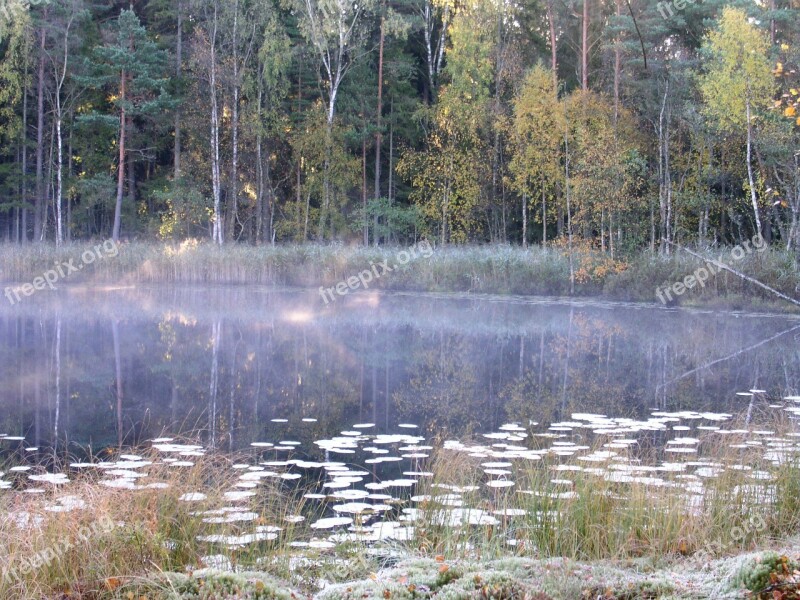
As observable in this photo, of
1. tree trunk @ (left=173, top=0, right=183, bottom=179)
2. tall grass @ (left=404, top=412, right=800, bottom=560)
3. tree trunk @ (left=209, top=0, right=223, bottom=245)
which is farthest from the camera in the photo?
tree trunk @ (left=173, top=0, right=183, bottom=179)

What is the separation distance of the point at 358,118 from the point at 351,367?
82.1 feet

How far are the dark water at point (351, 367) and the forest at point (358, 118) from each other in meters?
11.4

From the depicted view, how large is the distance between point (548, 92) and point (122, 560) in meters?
29.8

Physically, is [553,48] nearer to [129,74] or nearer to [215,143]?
[215,143]

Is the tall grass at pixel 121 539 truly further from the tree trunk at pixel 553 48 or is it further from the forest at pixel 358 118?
the tree trunk at pixel 553 48

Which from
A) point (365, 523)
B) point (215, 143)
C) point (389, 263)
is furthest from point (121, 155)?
point (365, 523)

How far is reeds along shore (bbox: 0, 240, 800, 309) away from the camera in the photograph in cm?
2417

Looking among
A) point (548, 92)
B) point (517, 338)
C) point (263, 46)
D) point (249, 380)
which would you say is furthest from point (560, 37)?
point (249, 380)

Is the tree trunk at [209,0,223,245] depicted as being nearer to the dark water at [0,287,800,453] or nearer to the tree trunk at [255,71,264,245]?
the tree trunk at [255,71,264,245]

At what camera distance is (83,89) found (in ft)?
118

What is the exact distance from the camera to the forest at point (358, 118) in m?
31.2

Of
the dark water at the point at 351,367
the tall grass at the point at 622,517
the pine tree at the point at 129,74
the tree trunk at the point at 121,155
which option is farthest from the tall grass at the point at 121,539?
the tree trunk at the point at 121,155

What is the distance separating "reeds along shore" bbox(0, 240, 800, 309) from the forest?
169 inches

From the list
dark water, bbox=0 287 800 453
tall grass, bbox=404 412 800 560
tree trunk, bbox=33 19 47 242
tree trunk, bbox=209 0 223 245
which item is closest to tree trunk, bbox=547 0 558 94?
tree trunk, bbox=209 0 223 245
